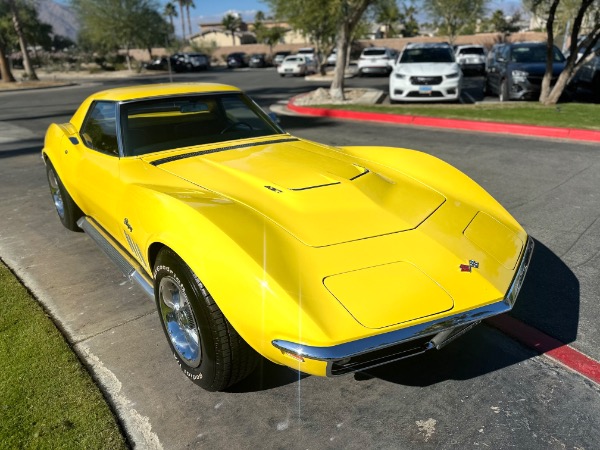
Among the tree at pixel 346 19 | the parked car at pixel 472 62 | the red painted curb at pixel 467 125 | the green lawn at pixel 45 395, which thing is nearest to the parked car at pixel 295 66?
the parked car at pixel 472 62

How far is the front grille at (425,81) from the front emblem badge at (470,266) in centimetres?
1176

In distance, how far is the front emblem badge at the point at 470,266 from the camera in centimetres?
236

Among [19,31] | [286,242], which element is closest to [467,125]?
[286,242]

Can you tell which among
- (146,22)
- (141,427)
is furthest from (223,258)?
(146,22)

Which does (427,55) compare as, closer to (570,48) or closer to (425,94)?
(425,94)

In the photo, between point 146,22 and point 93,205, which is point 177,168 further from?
point 146,22

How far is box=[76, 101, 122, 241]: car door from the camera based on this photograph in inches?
131

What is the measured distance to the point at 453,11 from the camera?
4516 centimetres

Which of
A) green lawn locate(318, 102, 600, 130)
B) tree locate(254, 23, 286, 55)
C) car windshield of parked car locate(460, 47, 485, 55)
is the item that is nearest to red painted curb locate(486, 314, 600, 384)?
green lawn locate(318, 102, 600, 130)

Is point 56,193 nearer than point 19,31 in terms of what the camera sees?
Yes

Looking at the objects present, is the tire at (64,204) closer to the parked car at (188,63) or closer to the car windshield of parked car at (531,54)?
Result: the car windshield of parked car at (531,54)

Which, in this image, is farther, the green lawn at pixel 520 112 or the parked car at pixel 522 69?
the parked car at pixel 522 69

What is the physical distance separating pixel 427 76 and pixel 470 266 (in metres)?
11.8

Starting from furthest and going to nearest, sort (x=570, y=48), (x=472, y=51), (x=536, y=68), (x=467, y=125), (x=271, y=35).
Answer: (x=271, y=35) → (x=472, y=51) → (x=536, y=68) → (x=570, y=48) → (x=467, y=125)
